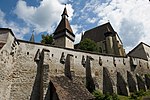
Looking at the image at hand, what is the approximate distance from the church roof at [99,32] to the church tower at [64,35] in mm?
7398

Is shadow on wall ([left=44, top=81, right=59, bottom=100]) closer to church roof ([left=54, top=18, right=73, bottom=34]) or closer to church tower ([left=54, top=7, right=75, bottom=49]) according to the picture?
church tower ([left=54, top=7, right=75, bottom=49])

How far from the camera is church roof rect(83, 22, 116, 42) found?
127ft

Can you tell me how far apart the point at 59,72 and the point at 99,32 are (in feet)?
75.7

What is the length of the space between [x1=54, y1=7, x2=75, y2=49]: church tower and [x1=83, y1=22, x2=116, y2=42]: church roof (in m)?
7.40

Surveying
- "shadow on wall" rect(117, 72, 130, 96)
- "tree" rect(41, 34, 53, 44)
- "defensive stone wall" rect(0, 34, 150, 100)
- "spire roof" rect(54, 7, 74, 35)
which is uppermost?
"spire roof" rect(54, 7, 74, 35)

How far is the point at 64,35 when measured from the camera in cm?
3266

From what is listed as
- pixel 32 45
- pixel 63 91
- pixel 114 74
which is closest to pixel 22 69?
pixel 32 45

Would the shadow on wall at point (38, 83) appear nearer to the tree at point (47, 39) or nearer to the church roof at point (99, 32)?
the tree at point (47, 39)

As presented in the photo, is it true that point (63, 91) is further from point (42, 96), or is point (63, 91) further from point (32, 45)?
point (32, 45)

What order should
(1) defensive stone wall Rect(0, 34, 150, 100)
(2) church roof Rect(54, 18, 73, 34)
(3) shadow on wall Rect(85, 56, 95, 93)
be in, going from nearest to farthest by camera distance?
(1) defensive stone wall Rect(0, 34, 150, 100) → (3) shadow on wall Rect(85, 56, 95, 93) → (2) church roof Rect(54, 18, 73, 34)

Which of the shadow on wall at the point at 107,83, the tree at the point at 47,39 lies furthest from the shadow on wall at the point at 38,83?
the tree at the point at 47,39

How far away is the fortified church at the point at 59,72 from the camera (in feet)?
51.1

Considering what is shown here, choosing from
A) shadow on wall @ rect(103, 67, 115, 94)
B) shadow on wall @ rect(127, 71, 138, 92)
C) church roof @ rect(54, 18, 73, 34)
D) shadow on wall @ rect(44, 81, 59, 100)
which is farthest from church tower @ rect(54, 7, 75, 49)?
shadow on wall @ rect(44, 81, 59, 100)

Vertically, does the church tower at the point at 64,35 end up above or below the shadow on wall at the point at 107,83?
above
